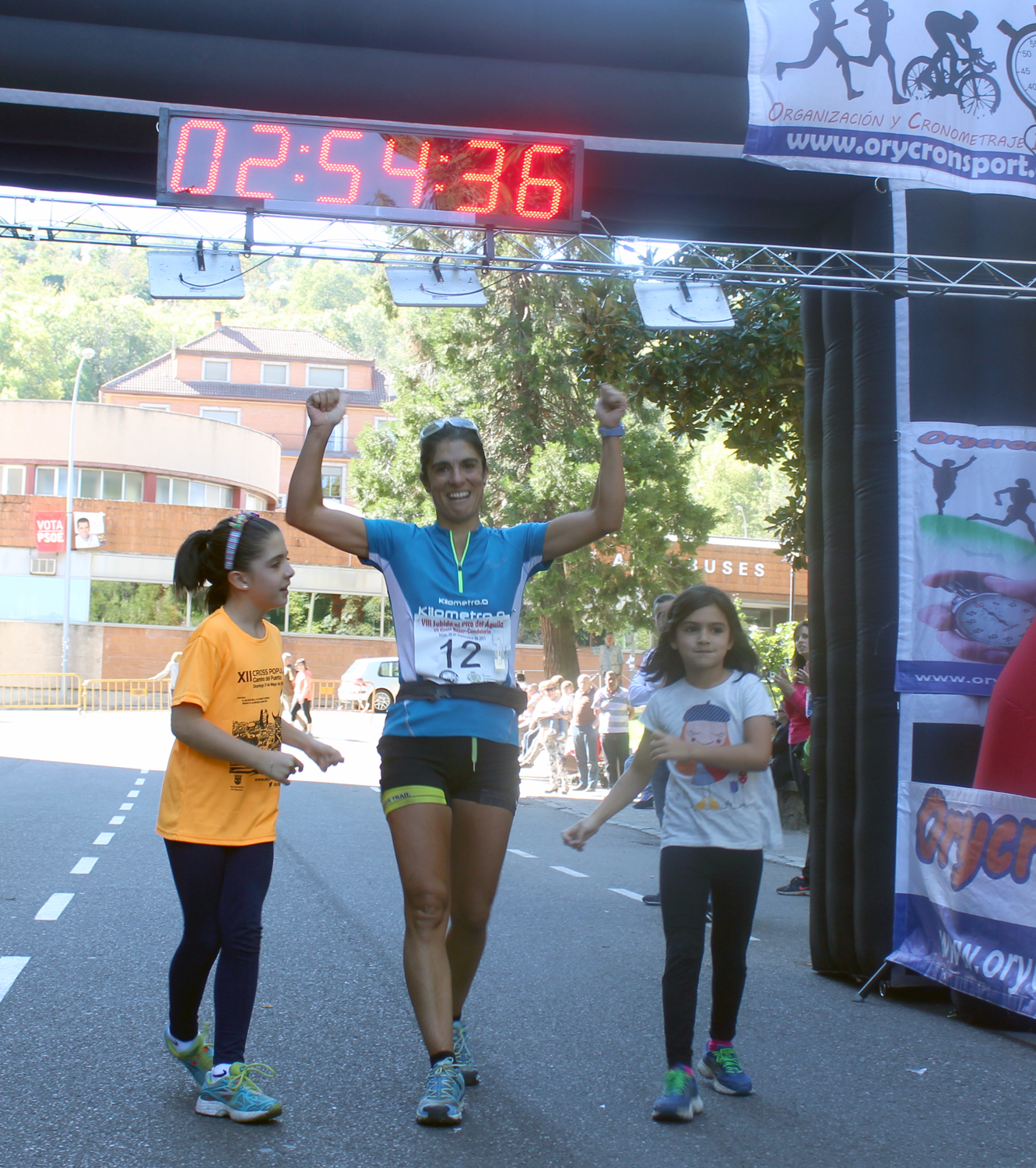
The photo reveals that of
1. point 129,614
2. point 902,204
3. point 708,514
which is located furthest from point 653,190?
point 129,614

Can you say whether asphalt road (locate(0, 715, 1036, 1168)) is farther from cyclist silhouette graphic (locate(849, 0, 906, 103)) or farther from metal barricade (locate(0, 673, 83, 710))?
metal barricade (locate(0, 673, 83, 710))

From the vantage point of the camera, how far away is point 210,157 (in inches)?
241

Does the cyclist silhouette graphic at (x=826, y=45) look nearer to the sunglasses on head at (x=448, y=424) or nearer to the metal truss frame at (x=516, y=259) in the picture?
the metal truss frame at (x=516, y=259)

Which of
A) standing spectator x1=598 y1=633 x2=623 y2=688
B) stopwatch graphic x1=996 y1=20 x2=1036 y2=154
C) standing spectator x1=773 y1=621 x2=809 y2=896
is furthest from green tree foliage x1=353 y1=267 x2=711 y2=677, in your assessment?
stopwatch graphic x1=996 y1=20 x2=1036 y2=154

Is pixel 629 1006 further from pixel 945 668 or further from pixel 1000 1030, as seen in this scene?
pixel 945 668

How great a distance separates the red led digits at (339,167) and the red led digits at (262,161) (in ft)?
0.55

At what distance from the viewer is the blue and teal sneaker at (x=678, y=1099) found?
3.98 metres

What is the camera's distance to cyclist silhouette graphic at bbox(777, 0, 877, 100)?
6098mm

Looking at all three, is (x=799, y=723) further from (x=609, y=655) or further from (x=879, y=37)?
(x=609, y=655)

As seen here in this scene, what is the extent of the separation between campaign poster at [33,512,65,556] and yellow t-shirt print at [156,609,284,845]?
46.4m

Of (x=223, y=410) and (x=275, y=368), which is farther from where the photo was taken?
(x=275, y=368)

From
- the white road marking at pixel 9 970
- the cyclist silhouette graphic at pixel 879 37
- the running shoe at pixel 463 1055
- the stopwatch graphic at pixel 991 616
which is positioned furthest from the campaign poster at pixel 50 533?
the running shoe at pixel 463 1055

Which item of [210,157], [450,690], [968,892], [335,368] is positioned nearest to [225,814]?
[450,690]

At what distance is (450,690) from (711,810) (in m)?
0.95
